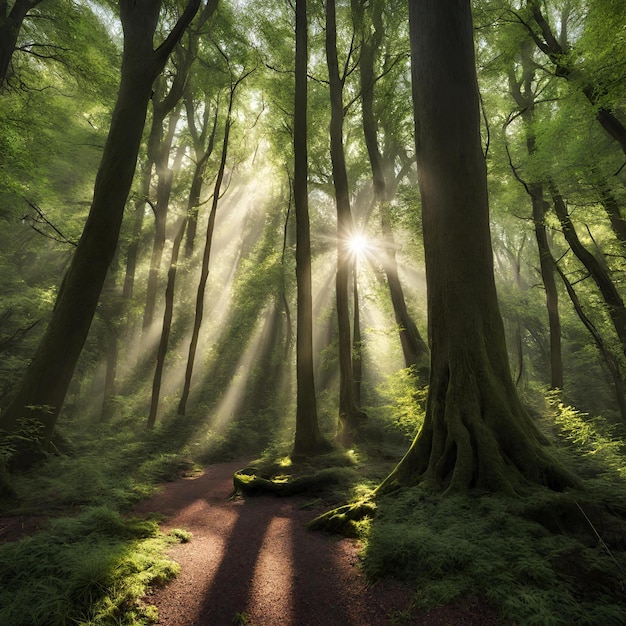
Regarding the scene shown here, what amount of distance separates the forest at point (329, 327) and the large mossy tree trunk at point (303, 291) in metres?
0.08

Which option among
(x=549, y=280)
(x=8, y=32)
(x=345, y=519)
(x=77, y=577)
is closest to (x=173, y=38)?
(x=8, y=32)

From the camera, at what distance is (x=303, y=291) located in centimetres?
1006

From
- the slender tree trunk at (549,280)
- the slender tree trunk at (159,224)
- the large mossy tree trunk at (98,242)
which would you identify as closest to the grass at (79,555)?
the large mossy tree trunk at (98,242)

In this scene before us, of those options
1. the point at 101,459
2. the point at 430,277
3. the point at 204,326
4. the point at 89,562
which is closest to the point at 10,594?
the point at 89,562

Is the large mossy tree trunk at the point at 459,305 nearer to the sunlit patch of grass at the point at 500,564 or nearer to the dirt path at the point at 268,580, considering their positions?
the sunlit patch of grass at the point at 500,564

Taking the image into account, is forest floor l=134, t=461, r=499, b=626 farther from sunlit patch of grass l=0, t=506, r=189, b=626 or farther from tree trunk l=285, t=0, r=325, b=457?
tree trunk l=285, t=0, r=325, b=457

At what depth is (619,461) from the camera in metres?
5.33

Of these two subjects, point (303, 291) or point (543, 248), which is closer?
point (303, 291)

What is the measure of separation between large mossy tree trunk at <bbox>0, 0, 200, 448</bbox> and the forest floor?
357 cm

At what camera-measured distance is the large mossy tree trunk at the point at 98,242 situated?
675 centimetres

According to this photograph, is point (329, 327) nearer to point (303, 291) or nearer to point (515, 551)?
point (303, 291)

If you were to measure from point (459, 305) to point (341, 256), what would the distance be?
23.3 feet

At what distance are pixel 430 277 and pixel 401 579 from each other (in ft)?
12.9

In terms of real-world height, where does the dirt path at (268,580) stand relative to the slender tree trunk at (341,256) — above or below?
below
